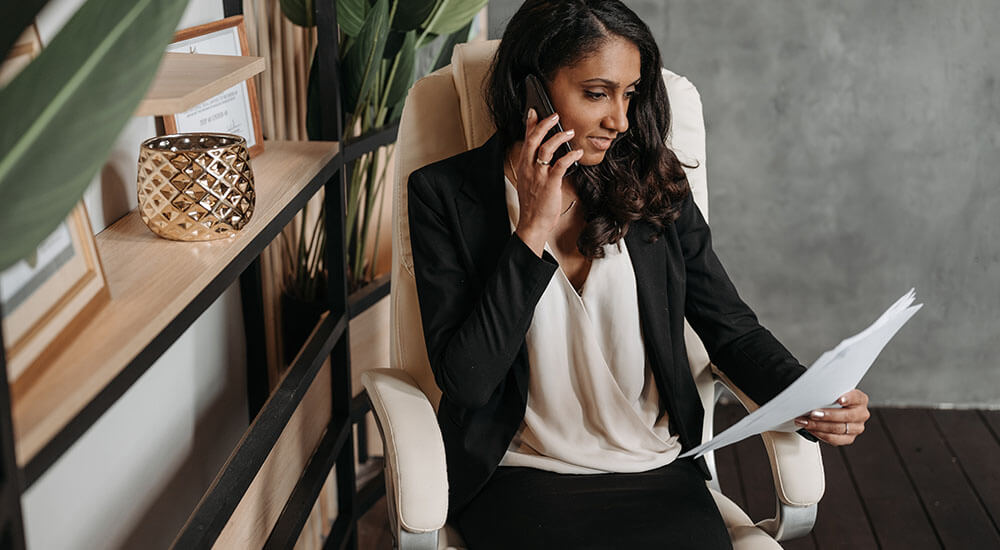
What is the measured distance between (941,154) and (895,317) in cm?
166

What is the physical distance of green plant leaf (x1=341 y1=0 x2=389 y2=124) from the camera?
163cm

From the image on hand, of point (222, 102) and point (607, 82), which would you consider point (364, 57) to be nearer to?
point (222, 102)

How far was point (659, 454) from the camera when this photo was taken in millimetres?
1468

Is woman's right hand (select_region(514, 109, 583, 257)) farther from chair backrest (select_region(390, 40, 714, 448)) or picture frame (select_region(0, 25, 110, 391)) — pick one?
picture frame (select_region(0, 25, 110, 391))

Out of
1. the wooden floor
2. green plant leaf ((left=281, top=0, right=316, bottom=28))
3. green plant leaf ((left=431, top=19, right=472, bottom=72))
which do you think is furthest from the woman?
the wooden floor

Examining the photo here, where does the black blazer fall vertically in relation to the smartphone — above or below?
below

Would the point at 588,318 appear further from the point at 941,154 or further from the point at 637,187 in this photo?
the point at 941,154

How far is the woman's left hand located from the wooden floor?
103 centimetres

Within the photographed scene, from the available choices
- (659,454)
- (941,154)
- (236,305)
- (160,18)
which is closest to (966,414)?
(941,154)

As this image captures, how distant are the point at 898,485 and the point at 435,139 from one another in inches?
66.9

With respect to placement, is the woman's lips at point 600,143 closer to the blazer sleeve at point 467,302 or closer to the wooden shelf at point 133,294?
the blazer sleeve at point 467,302

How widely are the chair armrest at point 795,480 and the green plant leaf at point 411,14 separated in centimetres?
100

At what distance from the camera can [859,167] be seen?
2639 mm

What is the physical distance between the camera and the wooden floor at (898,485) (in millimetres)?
2277
